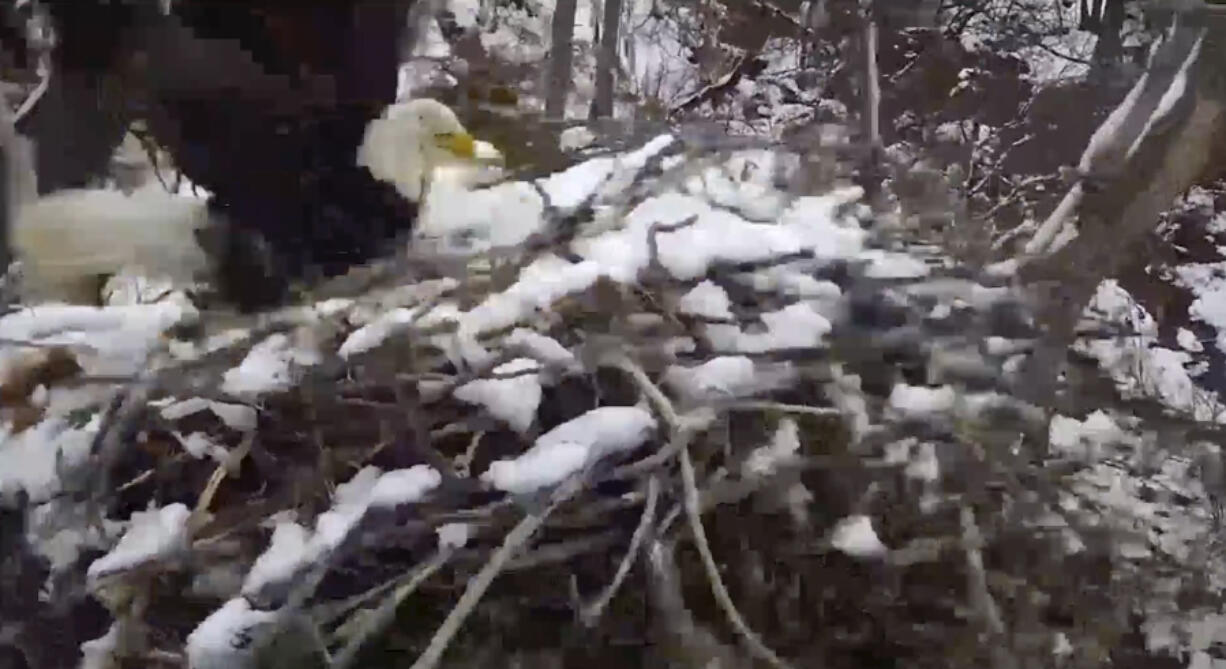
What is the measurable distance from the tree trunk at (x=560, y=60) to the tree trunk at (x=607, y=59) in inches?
0.7

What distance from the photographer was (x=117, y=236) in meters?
0.50

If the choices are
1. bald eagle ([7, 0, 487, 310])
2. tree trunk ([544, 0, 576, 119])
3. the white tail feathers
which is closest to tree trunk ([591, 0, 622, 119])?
tree trunk ([544, 0, 576, 119])

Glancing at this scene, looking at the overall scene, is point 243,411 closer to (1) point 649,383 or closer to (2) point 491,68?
(1) point 649,383

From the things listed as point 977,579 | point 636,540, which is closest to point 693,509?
point 636,540

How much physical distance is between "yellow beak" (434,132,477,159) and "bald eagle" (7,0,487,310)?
13mm

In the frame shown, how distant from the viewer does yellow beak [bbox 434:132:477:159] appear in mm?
572

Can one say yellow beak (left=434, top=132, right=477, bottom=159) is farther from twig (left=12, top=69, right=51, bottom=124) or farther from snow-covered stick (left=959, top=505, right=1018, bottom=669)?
snow-covered stick (left=959, top=505, right=1018, bottom=669)

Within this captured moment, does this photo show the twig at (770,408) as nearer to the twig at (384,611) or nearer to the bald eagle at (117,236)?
the twig at (384,611)

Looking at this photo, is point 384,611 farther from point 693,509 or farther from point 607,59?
point 607,59

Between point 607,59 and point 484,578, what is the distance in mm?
366

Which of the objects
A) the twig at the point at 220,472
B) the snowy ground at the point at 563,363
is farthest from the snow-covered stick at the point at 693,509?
the twig at the point at 220,472

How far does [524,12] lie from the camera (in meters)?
0.61

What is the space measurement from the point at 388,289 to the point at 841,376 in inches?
7.7

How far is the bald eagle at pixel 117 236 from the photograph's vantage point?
48 cm
